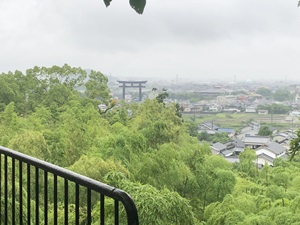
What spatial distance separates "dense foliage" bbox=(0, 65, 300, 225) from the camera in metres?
8.06

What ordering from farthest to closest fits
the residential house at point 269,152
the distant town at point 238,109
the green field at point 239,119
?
the green field at point 239,119, the distant town at point 238,109, the residential house at point 269,152

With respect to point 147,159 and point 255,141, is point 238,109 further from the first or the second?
point 147,159

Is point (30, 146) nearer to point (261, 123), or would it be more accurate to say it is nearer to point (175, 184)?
point (175, 184)

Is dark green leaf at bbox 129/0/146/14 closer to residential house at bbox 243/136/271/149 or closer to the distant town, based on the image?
the distant town

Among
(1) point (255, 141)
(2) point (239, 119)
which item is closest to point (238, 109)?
(2) point (239, 119)

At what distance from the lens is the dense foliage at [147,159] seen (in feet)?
26.5

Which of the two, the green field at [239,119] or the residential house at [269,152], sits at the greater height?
the green field at [239,119]

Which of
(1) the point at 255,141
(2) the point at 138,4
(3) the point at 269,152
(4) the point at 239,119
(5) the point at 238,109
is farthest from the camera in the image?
(5) the point at 238,109

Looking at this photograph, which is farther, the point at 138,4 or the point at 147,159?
the point at 147,159

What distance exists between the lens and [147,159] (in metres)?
10.1

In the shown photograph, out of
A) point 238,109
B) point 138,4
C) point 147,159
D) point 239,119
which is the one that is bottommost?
point 239,119

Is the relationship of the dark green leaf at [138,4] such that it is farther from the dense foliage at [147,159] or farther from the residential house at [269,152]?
the residential house at [269,152]

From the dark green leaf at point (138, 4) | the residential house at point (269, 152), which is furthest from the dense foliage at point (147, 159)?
the dark green leaf at point (138, 4)

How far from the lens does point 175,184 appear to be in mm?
10430
